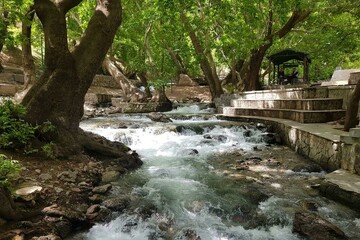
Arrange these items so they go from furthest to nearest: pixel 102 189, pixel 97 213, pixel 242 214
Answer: pixel 102 189
pixel 242 214
pixel 97 213

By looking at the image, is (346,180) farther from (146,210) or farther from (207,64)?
(207,64)

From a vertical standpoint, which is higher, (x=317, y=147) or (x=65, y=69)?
(x=65, y=69)

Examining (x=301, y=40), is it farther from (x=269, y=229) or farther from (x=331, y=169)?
(x=269, y=229)

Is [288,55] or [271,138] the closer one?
[271,138]

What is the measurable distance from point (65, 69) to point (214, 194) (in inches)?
166

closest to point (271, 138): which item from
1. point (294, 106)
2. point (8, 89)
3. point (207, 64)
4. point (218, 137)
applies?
point (218, 137)

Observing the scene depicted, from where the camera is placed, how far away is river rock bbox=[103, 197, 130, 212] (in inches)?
187

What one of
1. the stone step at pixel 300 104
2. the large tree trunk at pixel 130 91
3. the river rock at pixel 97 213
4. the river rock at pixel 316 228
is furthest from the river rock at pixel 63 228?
the large tree trunk at pixel 130 91

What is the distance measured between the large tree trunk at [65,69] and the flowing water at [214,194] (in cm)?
184

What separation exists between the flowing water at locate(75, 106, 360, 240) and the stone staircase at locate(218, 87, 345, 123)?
5.51 ft

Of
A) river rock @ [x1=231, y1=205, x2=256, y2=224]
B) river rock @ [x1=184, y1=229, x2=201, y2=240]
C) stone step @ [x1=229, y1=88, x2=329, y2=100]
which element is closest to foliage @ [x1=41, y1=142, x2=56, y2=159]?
river rock @ [x1=184, y1=229, x2=201, y2=240]

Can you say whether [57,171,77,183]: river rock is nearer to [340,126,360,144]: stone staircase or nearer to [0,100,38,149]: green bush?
[0,100,38,149]: green bush

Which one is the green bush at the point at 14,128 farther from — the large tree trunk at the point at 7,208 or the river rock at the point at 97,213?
the river rock at the point at 97,213

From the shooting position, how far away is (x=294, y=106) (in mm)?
11102
